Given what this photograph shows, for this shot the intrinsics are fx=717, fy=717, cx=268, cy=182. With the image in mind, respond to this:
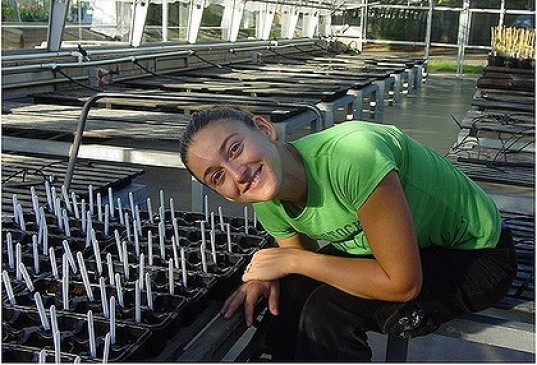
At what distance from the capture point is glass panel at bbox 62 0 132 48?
27.4 ft

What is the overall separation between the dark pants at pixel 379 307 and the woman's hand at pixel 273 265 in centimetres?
9

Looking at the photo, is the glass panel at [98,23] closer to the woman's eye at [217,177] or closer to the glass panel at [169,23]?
the glass panel at [169,23]

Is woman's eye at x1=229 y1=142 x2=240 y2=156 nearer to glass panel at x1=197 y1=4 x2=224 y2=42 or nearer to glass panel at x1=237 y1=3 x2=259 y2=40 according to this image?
glass panel at x1=197 y1=4 x2=224 y2=42

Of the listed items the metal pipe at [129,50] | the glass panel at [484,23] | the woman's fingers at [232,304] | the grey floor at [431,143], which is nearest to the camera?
the woman's fingers at [232,304]

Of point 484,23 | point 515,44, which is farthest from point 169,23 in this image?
point 484,23

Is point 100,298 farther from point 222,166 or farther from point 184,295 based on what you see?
point 222,166

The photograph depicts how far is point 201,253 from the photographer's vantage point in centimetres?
226

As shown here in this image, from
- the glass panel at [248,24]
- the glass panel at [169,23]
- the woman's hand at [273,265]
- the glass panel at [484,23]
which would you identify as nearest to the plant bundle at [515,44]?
the glass panel at [248,24]

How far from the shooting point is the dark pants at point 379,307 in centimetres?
190

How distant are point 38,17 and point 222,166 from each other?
6.18m

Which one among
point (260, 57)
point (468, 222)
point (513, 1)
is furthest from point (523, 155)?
point (513, 1)

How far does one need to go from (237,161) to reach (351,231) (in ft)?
1.26

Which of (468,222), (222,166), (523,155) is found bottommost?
(523,155)

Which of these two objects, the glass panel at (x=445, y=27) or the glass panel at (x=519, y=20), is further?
the glass panel at (x=445, y=27)
